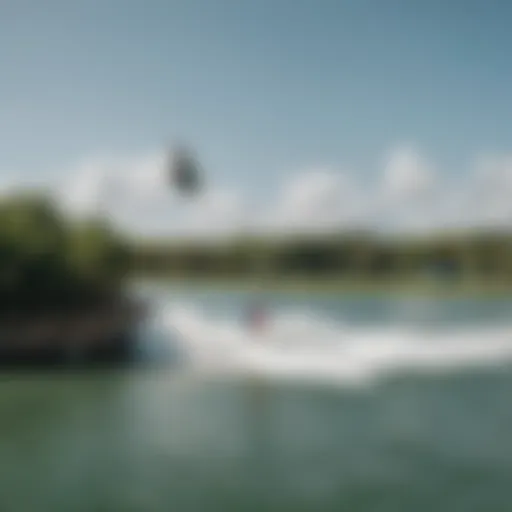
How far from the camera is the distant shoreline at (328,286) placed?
4.09 meters

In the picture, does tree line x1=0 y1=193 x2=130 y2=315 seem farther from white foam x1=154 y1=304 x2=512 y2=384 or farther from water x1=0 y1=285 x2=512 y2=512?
white foam x1=154 y1=304 x2=512 y2=384

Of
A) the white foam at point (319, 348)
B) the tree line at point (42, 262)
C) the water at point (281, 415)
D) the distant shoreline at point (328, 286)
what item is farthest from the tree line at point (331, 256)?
the tree line at point (42, 262)

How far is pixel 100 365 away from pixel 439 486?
2.63m

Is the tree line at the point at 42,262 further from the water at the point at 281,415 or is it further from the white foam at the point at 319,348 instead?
the white foam at the point at 319,348

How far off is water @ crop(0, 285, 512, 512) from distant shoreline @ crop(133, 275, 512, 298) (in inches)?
3.1

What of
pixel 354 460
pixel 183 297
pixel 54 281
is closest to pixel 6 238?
pixel 54 281

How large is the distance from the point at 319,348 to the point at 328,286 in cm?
78

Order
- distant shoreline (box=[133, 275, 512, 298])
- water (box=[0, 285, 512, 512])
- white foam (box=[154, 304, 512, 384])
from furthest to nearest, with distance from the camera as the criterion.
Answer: white foam (box=[154, 304, 512, 384])
distant shoreline (box=[133, 275, 512, 298])
water (box=[0, 285, 512, 512])

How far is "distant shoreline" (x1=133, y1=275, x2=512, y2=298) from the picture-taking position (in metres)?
4.09

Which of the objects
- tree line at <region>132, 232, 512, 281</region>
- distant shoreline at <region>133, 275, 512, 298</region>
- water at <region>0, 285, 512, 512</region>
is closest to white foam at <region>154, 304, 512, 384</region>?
water at <region>0, 285, 512, 512</region>

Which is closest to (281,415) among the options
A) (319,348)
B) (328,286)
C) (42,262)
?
(328,286)

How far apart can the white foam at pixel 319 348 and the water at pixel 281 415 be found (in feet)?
0.04

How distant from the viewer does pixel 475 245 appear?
4.17 m

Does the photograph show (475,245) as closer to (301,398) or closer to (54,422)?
(301,398)
